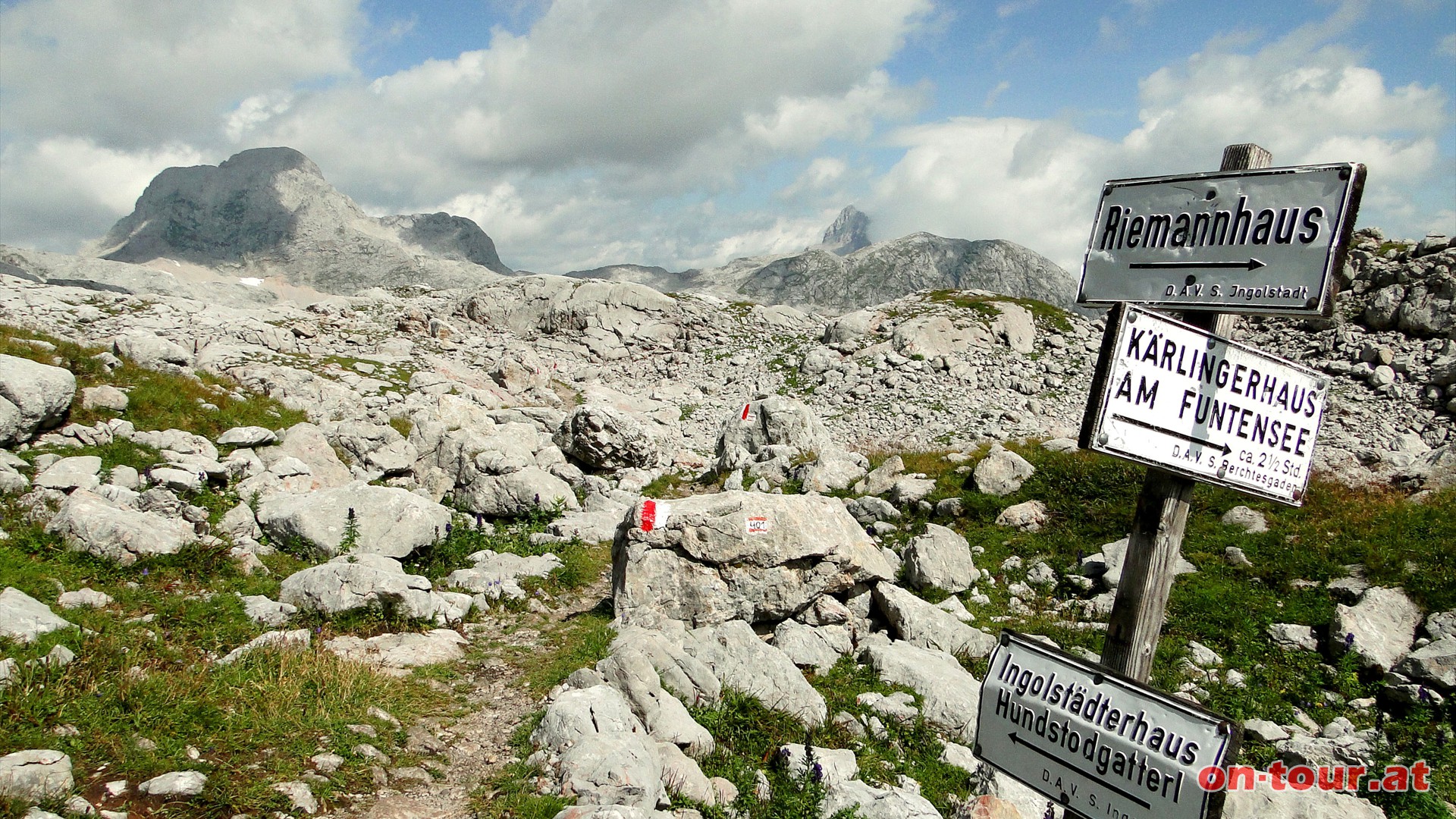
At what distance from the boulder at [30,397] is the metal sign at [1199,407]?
15.4 meters

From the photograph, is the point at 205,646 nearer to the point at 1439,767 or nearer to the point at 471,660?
the point at 471,660

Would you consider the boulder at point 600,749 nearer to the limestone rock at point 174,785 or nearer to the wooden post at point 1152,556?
the limestone rock at point 174,785

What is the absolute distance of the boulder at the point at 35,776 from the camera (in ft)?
15.3

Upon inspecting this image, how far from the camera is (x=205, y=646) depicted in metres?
7.88

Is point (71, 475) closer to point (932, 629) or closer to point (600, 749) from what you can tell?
point (600, 749)

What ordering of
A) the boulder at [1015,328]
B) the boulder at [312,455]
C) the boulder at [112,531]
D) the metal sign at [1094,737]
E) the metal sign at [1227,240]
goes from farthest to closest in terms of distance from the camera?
1. the boulder at [1015,328]
2. the boulder at [312,455]
3. the boulder at [112,531]
4. the metal sign at [1227,240]
5. the metal sign at [1094,737]

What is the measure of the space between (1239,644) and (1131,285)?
9.41 m

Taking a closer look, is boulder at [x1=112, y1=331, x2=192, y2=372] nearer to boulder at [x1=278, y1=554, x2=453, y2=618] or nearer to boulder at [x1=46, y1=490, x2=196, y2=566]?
boulder at [x1=46, y1=490, x2=196, y2=566]

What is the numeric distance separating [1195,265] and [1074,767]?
90.4 inches

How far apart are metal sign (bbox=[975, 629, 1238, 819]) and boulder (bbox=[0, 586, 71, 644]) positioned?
8203mm

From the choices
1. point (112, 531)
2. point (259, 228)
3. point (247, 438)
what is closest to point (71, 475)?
point (112, 531)

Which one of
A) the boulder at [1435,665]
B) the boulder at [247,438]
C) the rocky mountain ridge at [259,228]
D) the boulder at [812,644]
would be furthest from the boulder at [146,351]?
the rocky mountain ridge at [259,228]

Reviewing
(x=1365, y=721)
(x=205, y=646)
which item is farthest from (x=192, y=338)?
(x=1365, y=721)

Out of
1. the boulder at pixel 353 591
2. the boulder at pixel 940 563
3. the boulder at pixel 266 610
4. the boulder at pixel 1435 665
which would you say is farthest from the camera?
the boulder at pixel 940 563
